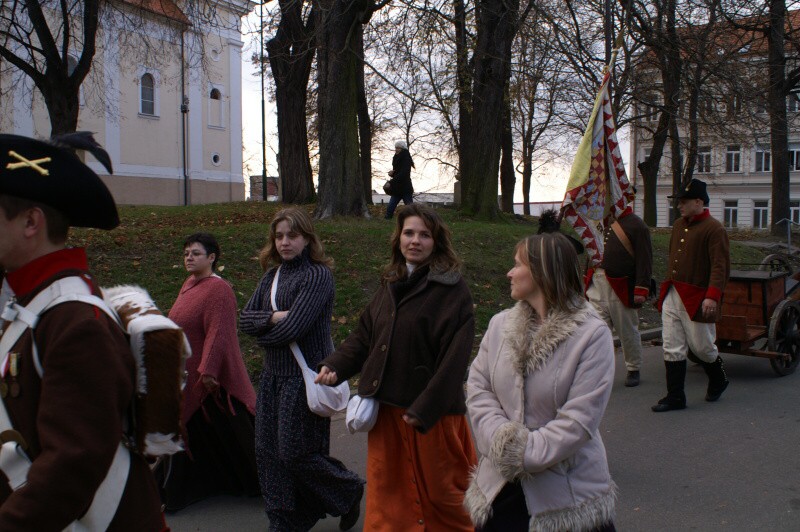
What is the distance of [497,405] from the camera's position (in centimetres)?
299

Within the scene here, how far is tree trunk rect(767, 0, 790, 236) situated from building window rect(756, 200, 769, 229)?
122ft

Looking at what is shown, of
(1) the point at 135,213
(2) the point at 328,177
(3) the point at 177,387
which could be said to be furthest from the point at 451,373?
(1) the point at 135,213

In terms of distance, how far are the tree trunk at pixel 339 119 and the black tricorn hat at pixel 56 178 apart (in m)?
11.5

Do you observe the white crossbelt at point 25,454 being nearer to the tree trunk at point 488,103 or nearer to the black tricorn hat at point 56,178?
the black tricorn hat at point 56,178

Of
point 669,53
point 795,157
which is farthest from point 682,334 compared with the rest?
point 795,157

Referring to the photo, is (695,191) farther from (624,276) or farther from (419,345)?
(419,345)

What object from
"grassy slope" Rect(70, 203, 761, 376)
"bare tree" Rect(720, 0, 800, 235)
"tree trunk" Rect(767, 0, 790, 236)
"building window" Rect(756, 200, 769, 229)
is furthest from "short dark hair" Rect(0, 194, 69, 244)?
"building window" Rect(756, 200, 769, 229)

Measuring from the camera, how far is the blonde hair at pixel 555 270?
297 centimetres

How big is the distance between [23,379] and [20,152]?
576 millimetres

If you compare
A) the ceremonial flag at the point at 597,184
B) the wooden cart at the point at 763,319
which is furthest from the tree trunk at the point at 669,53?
the ceremonial flag at the point at 597,184

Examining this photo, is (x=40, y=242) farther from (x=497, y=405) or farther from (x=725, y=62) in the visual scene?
(x=725, y=62)

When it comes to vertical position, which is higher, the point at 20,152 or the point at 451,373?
the point at 20,152

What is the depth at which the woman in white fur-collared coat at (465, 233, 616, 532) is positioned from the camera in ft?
9.00

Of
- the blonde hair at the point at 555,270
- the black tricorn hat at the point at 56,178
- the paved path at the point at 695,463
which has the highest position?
the black tricorn hat at the point at 56,178
